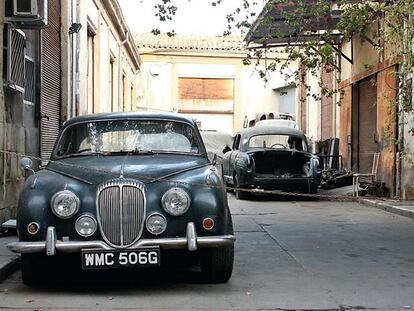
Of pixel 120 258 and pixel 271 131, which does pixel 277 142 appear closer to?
pixel 271 131

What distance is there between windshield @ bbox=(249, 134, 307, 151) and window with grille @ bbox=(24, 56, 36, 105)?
684 centimetres

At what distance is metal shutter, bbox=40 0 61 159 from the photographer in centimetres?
1141

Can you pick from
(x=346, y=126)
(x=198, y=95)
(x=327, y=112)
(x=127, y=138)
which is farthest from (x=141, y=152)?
(x=198, y=95)

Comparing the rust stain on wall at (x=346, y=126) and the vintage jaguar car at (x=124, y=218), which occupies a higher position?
the rust stain on wall at (x=346, y=126)

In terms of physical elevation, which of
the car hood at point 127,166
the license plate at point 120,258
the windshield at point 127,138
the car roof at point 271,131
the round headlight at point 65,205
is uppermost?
the car roof at point 271,131

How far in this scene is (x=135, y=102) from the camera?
1453 inches

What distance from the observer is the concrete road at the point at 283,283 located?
204 inches

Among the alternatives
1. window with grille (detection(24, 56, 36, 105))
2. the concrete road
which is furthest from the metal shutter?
the concrete road

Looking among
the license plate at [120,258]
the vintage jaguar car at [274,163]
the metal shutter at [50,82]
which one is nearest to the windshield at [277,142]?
the vintage jaguar car at [274,163]

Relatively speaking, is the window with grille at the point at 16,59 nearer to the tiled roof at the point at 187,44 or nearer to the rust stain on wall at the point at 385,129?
the rust stain on wall at the point at 385,129

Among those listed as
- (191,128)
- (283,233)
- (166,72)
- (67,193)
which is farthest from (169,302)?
(166,72)

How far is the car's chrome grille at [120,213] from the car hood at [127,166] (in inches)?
7.0

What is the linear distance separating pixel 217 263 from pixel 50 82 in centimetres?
765

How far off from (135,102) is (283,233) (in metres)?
28.3
